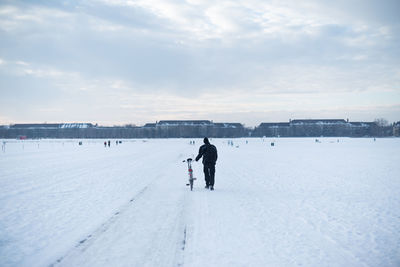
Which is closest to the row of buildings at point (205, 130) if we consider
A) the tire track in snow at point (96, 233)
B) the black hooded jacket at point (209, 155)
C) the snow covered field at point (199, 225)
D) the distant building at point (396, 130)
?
the distant building at point (396, 130)

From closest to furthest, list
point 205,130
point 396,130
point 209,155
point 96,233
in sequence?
point 96,233, point 209,155, point 396,130, point 205,130

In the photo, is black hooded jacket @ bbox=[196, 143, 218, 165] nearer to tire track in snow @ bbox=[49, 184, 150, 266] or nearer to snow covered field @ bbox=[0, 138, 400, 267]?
snow covered field @ bbox=[0, 138, 400, 267]

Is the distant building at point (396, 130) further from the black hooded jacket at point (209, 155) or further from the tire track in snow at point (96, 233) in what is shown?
the tire track in snow at point (96, 233)

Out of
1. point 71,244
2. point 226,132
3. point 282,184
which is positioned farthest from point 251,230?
point 226,132

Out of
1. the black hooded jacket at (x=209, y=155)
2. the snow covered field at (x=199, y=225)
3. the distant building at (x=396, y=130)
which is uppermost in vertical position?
the distant building at (x=396, y=130)

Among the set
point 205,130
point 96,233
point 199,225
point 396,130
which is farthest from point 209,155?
point 396,130

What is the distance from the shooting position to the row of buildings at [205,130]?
16650cm

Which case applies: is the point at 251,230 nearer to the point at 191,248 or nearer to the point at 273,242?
the point at 273,242

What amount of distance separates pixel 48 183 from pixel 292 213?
34.0 ft

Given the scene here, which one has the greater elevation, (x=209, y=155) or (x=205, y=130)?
(x=205, y=130)

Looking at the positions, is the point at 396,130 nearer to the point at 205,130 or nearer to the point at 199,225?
the point at 205,130

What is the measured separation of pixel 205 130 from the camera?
584 ft

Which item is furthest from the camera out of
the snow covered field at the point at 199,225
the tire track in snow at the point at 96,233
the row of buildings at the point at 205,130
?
the row of buildings at the point at 205,130

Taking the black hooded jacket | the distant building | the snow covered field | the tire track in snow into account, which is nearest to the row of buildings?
the distant building
